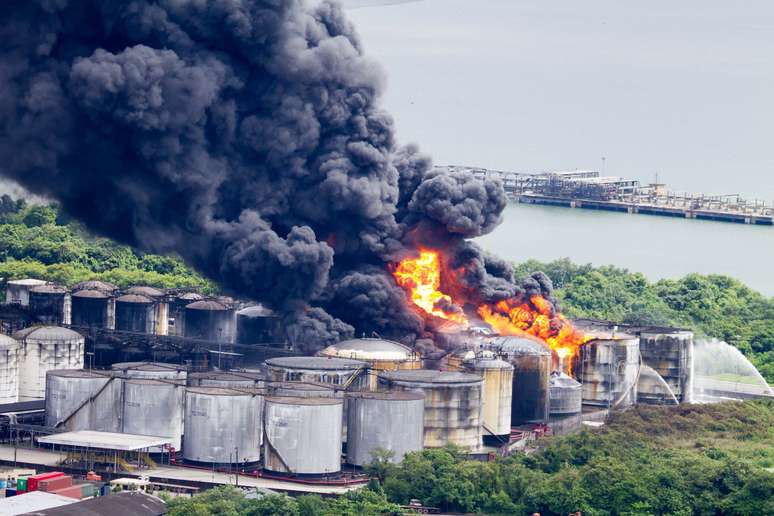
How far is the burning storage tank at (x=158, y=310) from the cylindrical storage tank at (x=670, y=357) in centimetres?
2594

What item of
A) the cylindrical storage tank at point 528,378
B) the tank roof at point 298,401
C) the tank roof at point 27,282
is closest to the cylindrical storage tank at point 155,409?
the tank roof at point 298,401

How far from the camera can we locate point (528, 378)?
79.9 m

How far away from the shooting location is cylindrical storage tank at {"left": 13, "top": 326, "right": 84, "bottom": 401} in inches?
3147

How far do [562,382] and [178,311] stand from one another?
25608 mm

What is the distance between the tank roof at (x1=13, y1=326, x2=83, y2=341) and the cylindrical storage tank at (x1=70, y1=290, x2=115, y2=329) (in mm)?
15651

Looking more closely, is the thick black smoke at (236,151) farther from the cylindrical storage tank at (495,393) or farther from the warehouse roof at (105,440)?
the warehouse roof at (105,440)

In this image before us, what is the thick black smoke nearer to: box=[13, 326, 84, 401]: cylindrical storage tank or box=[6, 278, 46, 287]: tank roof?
box=[13, 326, 84, 401]: cylindrical storage tank

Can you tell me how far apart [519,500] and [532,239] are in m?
129

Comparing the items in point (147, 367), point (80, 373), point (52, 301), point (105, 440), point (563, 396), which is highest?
point (52, 301)

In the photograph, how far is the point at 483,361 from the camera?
77250 mm

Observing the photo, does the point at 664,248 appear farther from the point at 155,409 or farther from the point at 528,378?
the point at 155,409

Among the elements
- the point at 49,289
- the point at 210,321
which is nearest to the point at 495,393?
the point at 210,321

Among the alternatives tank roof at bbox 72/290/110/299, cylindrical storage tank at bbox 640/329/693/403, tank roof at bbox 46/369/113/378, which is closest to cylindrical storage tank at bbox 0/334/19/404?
tank roof at bbox 46/369/113/378

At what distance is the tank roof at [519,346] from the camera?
79938 mm
